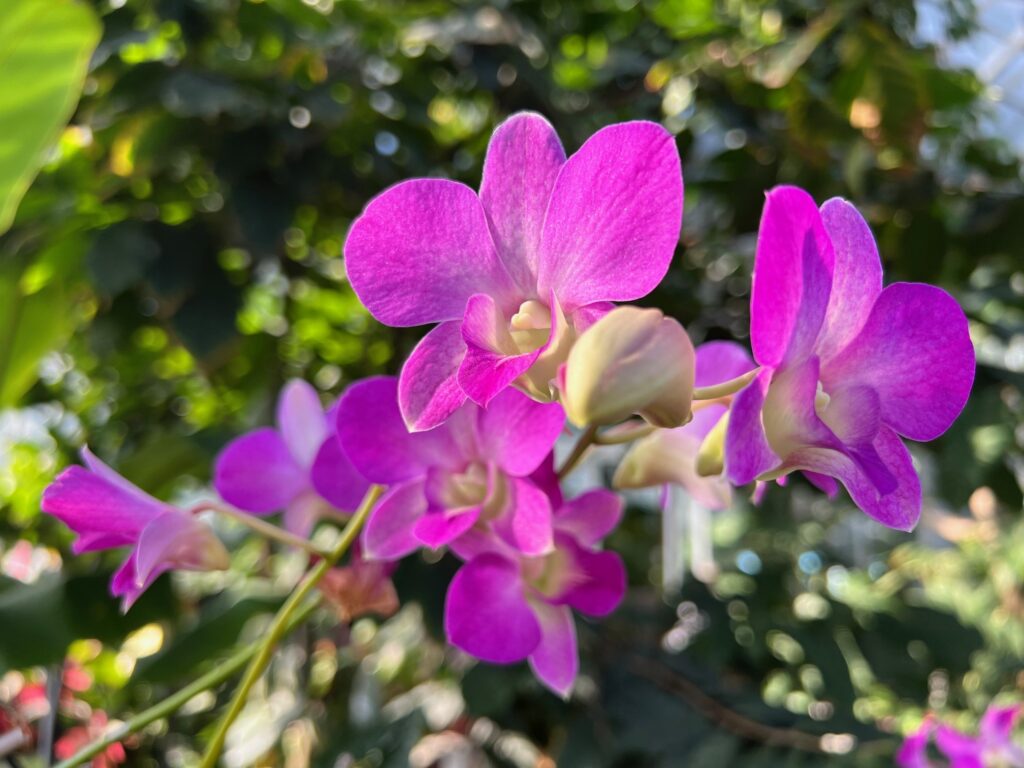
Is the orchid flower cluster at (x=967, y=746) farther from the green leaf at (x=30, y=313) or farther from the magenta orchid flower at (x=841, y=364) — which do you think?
the green leaf at (x=30, y=313)

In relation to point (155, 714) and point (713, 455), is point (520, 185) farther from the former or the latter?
point (155, 714)

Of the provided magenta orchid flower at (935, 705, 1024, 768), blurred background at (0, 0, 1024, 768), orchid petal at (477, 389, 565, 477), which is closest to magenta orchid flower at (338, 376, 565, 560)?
orchid petal at (477, 389, 565, 477)

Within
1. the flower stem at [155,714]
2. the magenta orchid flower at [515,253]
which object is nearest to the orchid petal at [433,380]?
the magenta orchid flower at [515,253]

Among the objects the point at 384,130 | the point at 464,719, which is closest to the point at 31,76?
the point at 384,130

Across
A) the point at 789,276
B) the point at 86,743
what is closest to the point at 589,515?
the point at 789,276

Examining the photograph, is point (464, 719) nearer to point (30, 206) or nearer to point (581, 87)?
point (30, 206)

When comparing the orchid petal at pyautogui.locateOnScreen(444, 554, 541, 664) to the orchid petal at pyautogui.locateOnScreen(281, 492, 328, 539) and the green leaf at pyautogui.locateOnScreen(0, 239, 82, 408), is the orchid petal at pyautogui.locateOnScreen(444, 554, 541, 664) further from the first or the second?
the green leaf at pyautogui.locateOnScreen(0, 239, 82, 408)
